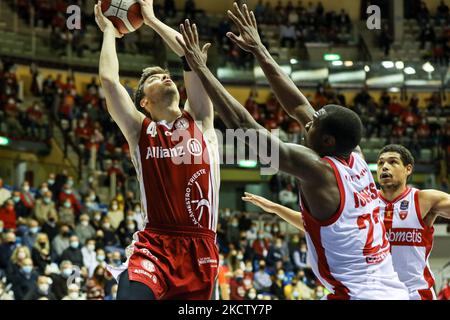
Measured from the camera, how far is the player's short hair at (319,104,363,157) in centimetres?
462

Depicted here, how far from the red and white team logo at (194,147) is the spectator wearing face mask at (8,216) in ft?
35.6

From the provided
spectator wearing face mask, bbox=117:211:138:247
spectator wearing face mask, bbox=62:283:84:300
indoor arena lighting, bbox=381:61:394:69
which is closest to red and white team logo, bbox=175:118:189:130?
spectator wearing face mask, bbox=62:283:84:300

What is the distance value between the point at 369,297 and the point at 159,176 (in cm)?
186

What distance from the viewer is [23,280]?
13.9 metres

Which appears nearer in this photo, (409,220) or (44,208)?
(409,220)

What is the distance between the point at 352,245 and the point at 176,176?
5.19 ft

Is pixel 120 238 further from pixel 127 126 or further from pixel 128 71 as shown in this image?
pixel 127 126

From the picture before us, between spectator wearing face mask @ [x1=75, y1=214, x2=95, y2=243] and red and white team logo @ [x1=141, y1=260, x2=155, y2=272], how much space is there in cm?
1095

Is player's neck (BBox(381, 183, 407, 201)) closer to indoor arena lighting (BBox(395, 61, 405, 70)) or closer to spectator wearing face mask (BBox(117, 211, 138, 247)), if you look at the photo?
spectator wearing face mask (BBox(117, 211, 138, 247))

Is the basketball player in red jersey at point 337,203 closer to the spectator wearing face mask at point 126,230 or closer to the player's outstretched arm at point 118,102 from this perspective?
the player's outstretched arm at point 118,102

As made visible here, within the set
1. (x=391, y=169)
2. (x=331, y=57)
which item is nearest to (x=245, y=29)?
(x=391, y=169)

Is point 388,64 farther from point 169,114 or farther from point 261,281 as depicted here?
point 169,114

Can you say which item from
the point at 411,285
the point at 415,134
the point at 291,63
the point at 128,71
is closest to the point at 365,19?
the point at 291,63

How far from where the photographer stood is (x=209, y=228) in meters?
5.71
